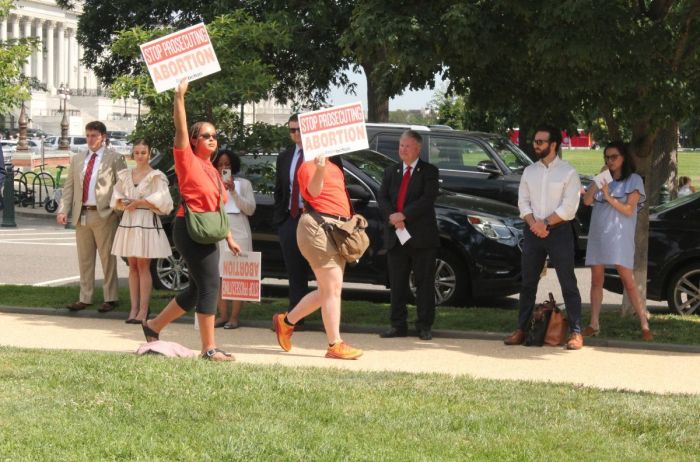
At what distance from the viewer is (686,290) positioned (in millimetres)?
13047

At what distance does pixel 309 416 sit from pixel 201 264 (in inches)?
94.3

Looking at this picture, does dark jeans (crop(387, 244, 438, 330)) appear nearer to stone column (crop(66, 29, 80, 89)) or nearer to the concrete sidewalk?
the concrete sidewalk

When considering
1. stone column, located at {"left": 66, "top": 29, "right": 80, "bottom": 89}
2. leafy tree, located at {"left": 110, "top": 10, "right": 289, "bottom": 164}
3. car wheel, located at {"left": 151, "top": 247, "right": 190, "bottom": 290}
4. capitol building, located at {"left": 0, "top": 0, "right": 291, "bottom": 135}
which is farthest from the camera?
stone column, located at {"left": 66, "top": 29, "right": 80, "bottom": 89}

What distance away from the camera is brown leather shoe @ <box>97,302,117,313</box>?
12655 millimetres

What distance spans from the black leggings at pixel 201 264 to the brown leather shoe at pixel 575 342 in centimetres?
307

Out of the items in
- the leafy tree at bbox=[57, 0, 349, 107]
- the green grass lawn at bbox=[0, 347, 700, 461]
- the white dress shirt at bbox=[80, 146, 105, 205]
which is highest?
the leafy tree at bbox=[57, 0, 349, 107]

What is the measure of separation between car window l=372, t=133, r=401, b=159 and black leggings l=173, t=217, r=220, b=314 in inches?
299

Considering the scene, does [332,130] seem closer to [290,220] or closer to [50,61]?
[290,220]

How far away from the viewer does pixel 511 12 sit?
1098 centimetres

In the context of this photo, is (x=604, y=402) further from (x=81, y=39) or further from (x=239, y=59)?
(x=81, y=39)

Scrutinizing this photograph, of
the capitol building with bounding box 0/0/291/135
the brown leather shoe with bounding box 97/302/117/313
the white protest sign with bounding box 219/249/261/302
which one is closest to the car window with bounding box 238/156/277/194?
the brown leather shoe with bounding box 97/302/117/313

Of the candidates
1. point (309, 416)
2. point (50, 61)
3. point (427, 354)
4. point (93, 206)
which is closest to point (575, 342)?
point (427, 354)

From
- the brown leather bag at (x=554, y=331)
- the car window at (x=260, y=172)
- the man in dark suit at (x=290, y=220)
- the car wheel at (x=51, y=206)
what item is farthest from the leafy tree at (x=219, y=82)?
the car wheel at (x=51, y=206)

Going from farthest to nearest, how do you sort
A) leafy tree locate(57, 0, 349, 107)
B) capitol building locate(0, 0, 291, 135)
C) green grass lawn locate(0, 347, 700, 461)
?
1. capitol building locate(0, 0, 291, 135)
2. leafy tree locate(57, 0, 349, 107)
3. green grass lawn locate(0, 347, 700, 461)
